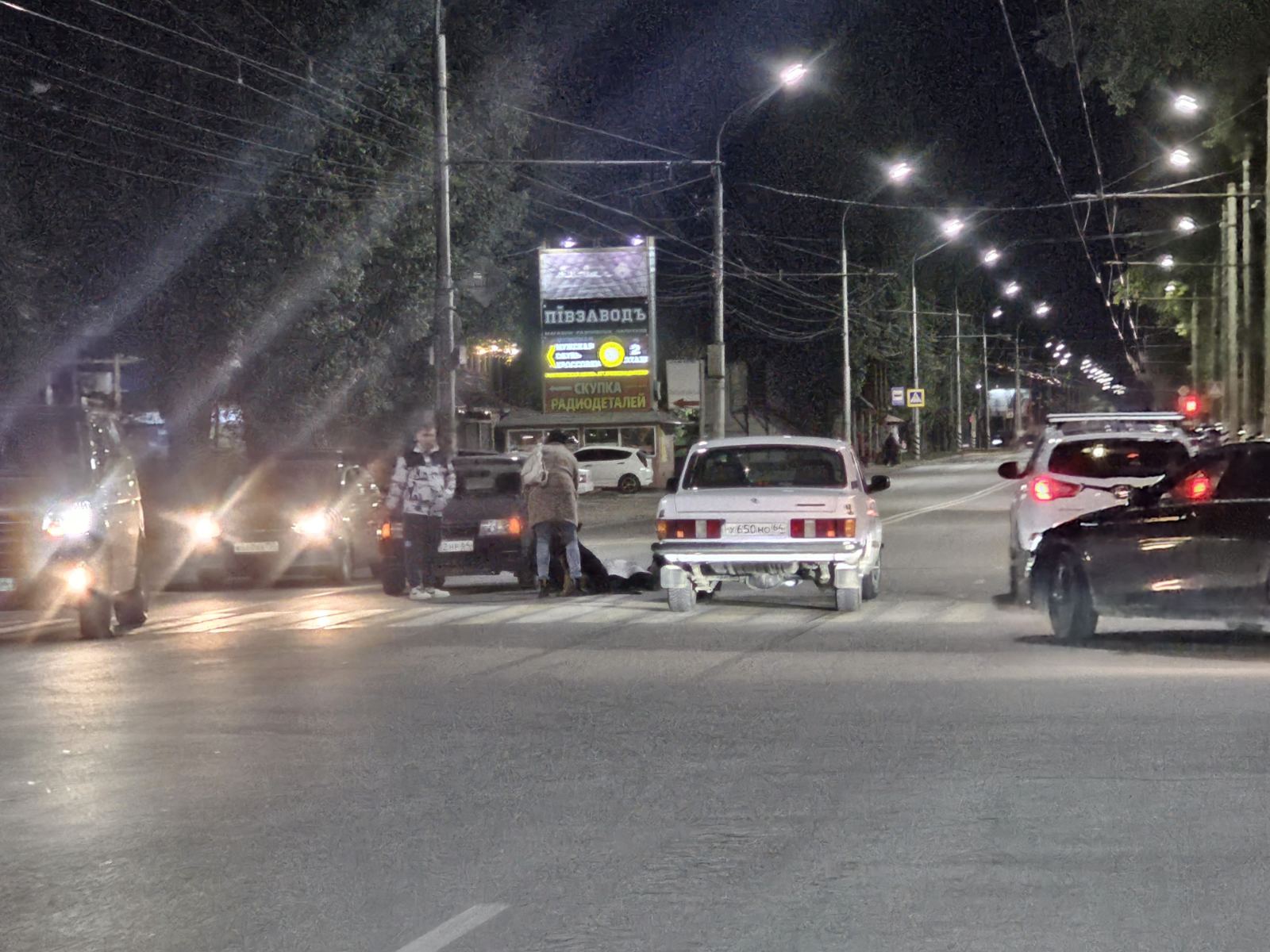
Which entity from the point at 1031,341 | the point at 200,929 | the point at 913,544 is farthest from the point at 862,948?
the point at 1031,341

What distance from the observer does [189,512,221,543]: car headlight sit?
2644 centimetres

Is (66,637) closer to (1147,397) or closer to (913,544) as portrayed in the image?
(913,544)

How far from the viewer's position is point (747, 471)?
67.9ft

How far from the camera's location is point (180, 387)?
41.4 metres

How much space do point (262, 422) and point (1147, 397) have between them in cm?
9490

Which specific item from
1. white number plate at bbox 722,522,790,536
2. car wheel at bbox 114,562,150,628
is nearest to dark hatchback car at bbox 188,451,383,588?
car wheel at bbox 114,562,150,628

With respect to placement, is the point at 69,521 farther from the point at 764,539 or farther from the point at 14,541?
the point at 764,539

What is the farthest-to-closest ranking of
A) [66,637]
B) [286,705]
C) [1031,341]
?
[1031,341] < [66,637] < [286,705]

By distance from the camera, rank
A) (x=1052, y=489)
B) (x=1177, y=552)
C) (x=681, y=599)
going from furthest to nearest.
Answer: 1. (x=1052, y=489)
2. (x=681, y=599)
3. (x=1177, y=552)

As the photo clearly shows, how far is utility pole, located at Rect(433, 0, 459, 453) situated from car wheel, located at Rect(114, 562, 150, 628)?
14834mm

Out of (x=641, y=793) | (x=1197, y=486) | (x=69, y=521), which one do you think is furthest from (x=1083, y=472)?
(x=641, y=793)

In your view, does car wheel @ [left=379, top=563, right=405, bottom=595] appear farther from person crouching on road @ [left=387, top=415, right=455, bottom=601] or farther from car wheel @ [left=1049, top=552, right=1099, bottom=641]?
car wheel @ [left=1049, top=552, right=1099, bottom=641]

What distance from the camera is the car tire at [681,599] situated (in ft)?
63.8

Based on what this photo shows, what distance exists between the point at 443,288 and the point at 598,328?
26826 millimetres
